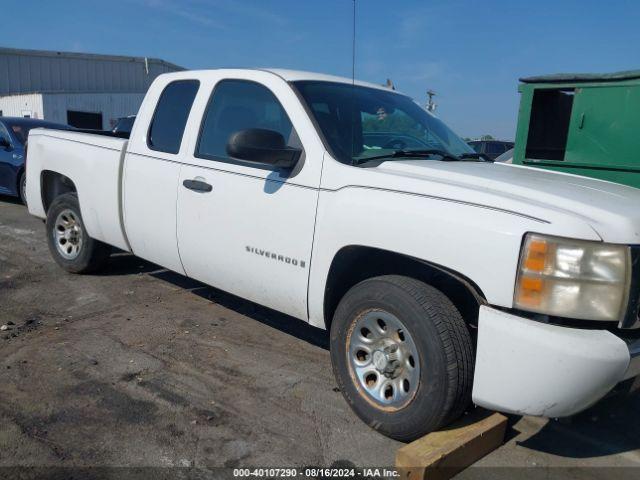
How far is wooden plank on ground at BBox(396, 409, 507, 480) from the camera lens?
8.20ft

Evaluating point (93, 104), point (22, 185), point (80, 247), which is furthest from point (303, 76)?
point (93, 104)

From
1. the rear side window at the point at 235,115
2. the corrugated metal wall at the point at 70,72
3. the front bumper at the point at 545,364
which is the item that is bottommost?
the front bumper at the point at 545,364

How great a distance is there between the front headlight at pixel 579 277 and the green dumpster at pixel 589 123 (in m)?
3.52

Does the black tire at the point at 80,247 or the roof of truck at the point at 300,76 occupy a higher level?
the roof of truck at the point at 300,76

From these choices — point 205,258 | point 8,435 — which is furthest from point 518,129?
point 8,435

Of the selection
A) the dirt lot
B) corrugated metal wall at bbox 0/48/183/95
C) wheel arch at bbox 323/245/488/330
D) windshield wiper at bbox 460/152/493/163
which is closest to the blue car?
the dirt lot

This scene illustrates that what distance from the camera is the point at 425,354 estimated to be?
263 centimetres

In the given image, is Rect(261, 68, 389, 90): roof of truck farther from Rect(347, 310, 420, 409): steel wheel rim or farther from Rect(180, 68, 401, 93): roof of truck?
Rect(347, 310, 420, 409): steel wheel rim

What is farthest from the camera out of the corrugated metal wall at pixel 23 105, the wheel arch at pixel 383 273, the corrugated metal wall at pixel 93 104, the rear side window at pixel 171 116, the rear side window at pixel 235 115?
the corrugated metal wall at pixel 93 104

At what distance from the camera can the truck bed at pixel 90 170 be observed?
4680 mm

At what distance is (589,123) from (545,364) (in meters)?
4.18

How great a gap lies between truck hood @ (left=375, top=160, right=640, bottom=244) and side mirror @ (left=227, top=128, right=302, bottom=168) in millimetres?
592

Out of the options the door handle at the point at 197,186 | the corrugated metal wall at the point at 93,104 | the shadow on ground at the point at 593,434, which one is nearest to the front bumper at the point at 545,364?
the shadow on ground at the point at 593,434

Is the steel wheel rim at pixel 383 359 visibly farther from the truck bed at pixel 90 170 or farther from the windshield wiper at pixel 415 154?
the truck bed at pixel 90 170
